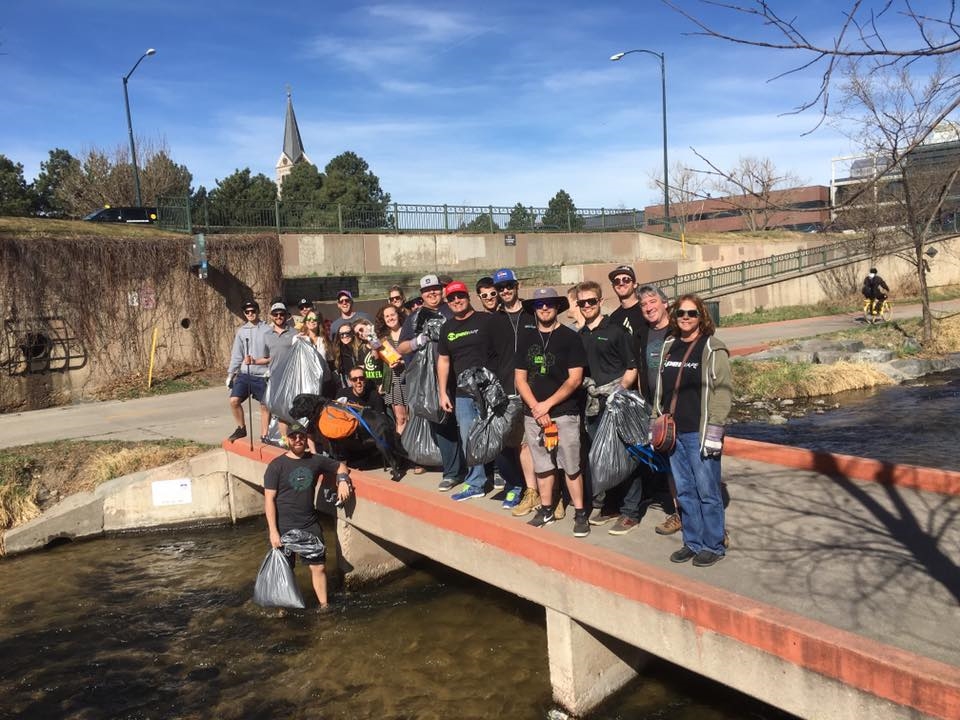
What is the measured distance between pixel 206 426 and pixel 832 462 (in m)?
8.67

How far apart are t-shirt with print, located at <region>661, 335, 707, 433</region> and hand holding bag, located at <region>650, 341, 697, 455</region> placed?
0.02m

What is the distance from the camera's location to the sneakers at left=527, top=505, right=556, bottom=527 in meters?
5.27

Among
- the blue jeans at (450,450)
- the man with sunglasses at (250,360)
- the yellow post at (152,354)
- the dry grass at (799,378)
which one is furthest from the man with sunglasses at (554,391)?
the yellow post at (152,354)

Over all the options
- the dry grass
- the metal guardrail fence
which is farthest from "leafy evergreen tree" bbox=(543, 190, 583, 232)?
the dry grass

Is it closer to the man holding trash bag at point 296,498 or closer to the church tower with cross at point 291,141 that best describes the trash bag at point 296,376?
the man holding trash bag at point 296,498

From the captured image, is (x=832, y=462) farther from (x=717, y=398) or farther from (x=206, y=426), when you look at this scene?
(x=206, y=426)

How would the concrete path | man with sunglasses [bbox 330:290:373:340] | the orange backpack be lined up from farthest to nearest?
the concrete path
man with sunglasses [bbox 330:290:373:340]
the orange backpack

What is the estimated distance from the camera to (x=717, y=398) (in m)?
4.41

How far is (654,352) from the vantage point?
492 centimetres

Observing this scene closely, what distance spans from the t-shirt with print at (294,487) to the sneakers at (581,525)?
2268mm

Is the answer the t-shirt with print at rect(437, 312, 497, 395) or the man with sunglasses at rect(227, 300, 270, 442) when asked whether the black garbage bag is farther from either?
the man with sunglasses at rect(227, 300, 270, 442)

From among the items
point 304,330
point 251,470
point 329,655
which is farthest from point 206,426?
point 329,655

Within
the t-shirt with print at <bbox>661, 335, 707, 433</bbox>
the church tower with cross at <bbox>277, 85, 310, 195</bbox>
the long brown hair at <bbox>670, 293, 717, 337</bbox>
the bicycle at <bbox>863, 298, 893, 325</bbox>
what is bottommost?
the bicycle at <bbox>863, 298, 893, 325</bbox>

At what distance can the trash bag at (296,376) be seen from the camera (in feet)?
23.6
